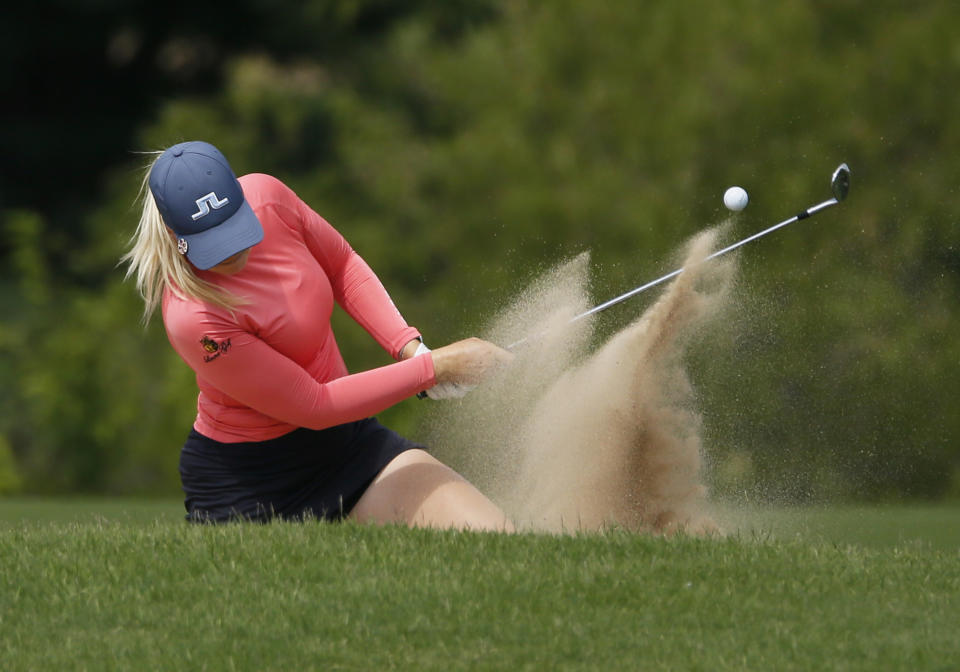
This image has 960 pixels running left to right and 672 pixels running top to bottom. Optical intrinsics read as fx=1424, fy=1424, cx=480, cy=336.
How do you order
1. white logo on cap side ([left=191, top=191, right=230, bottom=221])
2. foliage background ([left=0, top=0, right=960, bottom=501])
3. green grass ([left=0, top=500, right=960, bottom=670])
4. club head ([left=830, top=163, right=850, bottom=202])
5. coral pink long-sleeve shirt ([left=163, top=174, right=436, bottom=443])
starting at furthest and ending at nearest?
foliage background ([left=0, top=0, right=960, bottom=501])
club head ([left=830, top=163, right=850, bottom=202])
coral pink long-sleeve shirt ([left=163, top=174, right=436, bottom=443])
white logo on cap side ([left=191, top=191, right=230, bottom=221])
green grass ([left=0, top=500, right=960, bottom=670])

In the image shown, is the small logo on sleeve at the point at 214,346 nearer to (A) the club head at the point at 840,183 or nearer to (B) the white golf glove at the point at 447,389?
(B) the white golf glove at the point at 447,389

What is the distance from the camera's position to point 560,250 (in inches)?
533

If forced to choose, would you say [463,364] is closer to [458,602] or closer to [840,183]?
[458,602]

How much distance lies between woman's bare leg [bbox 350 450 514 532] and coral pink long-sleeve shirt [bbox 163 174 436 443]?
1.29ft

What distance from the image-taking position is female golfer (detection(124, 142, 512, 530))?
4500 mm

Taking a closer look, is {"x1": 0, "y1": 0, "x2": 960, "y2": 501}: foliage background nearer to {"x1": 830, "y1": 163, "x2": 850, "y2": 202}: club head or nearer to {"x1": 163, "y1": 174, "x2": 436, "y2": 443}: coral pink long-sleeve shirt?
{"x1": 830, "y1": 163, "x2": 850, "y2": 202}: club head

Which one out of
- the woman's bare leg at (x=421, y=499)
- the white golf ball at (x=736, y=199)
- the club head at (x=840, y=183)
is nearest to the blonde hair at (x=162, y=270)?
the woman's bare leg at (x=421, y=499)

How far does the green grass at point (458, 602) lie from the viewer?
3.74 meters

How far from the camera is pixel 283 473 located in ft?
16.7

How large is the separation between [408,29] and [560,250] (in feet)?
21.1

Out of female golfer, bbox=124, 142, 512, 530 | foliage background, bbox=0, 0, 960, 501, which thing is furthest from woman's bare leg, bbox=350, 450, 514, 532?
foliage background, bbox=0, 0, 960, 501

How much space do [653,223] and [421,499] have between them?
8365 millimetres

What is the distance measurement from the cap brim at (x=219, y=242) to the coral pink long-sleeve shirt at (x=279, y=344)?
5.4 inches

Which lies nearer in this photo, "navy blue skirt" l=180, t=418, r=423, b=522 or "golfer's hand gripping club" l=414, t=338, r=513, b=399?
"golfer's hand gripping club" l=414, t=338, r=513, b=399
